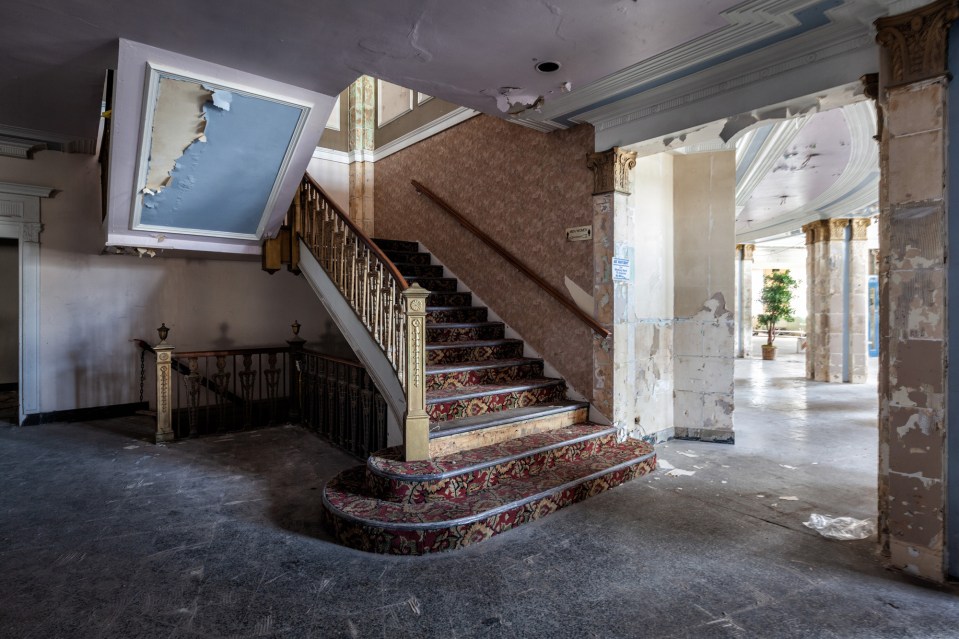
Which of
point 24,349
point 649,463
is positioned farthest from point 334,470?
point 24,349

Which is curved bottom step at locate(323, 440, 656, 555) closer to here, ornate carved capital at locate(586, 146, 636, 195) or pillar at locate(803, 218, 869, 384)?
ornate carved capital at locate(586, 146, 636, 195)

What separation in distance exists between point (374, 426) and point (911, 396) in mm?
3524

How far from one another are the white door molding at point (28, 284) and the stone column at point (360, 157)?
3.48 m

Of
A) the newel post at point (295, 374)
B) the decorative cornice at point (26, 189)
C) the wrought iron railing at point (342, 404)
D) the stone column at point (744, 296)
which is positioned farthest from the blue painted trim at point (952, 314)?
the stone column at point (744, 296)

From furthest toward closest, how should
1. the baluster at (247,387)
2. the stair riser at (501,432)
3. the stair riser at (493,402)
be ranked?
the baluster at (247,387)
the stair riser at (493,402)
the stair riser at (501,432)

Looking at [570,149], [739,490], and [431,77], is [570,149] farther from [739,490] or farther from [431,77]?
[739,490]

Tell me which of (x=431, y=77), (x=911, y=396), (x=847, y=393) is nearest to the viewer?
(x=911, y=396)

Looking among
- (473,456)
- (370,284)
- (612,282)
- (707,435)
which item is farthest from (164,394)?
(707,435)

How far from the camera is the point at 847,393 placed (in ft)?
25.4

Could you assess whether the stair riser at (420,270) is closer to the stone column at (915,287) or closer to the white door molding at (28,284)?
the white door molding at (28,284)

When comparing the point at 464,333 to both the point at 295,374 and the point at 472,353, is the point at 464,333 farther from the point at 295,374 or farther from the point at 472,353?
the point at 295,374

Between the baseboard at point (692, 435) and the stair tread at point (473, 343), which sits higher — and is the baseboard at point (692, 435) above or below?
below

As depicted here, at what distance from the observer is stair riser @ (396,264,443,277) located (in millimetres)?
5707

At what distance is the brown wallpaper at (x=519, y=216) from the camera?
4500 mm
